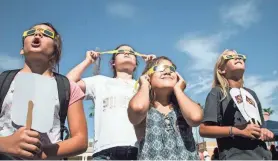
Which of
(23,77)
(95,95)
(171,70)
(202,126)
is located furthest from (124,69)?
(23,77)

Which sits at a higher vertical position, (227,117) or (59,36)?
(59,36)

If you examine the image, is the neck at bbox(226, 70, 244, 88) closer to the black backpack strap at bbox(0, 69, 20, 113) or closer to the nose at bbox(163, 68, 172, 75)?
the nose at bbox(163, 68, 172, 75)


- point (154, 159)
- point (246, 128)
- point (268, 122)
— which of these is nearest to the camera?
point (154, 159)

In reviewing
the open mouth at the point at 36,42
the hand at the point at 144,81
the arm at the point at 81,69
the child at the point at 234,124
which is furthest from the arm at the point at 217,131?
the open mouth at the point at 36,42

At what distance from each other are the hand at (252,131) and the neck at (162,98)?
899mm

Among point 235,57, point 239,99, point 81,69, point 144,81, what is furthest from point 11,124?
point 235,57

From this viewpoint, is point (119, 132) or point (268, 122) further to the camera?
point (268, 122)

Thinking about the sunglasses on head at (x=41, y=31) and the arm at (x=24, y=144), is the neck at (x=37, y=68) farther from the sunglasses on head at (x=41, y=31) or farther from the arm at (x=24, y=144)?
the arm at (x=24, y=144)

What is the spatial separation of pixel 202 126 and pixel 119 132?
1006 millimetres

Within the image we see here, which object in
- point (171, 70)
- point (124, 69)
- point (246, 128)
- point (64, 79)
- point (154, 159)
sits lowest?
point (154, 159)

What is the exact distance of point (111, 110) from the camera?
372 cm

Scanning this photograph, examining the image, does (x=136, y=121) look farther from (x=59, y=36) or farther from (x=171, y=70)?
(x=59, y=36)

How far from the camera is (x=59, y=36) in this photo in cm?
339

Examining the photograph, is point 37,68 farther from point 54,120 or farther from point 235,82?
point 235,82
